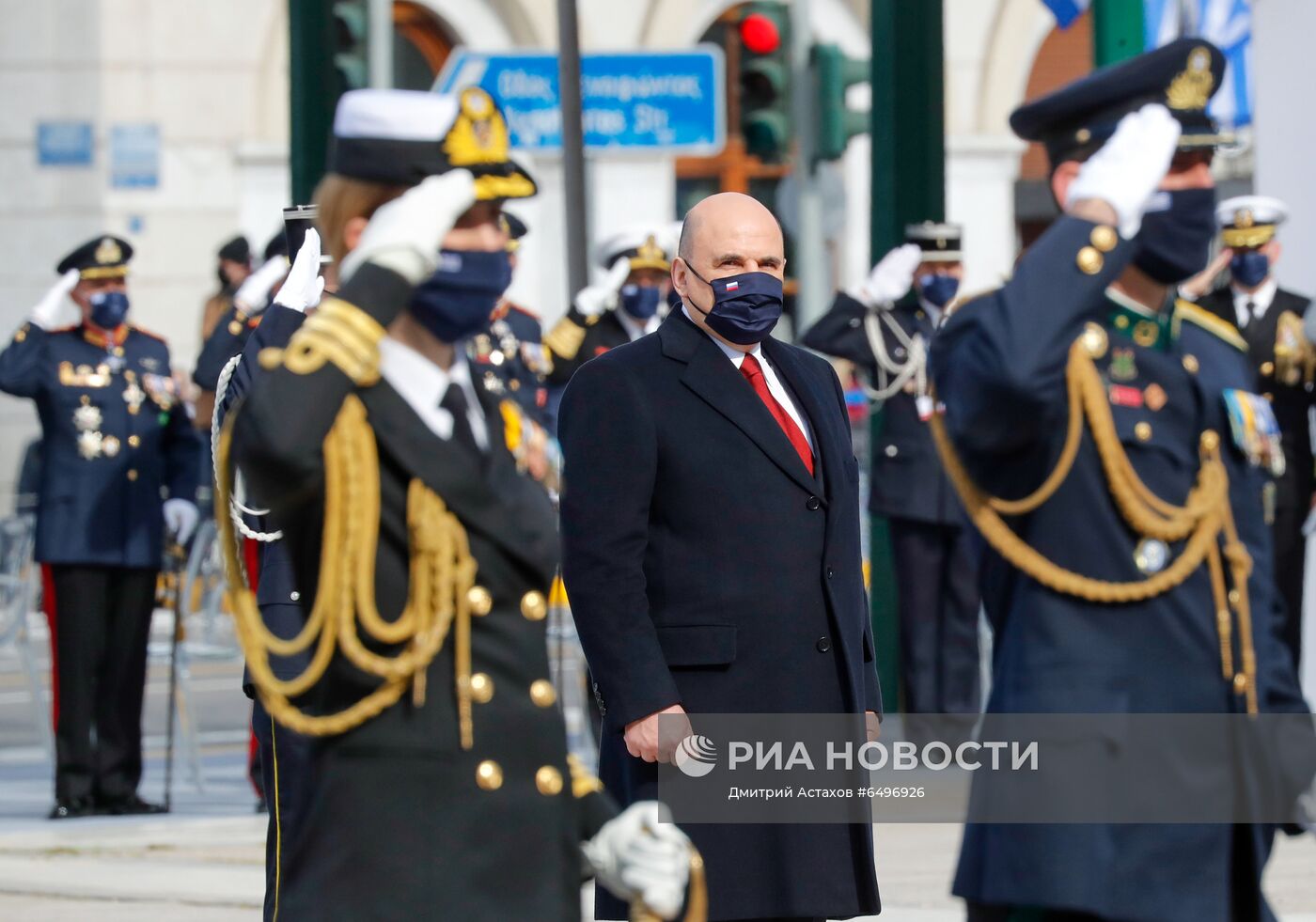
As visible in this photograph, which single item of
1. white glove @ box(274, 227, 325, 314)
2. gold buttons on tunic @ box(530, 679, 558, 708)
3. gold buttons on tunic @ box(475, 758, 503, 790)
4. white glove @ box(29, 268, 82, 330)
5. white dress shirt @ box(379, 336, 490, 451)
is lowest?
gold buttons on tunic @ box(475, 758, 503, 790)

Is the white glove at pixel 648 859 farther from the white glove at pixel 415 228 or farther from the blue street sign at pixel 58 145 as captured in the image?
the blue street sign at pixel 58 145

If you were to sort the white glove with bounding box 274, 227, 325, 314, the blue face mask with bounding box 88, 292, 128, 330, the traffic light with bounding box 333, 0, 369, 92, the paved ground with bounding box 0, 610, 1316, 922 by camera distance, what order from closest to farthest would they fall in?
the white glove with bounding box 274, 227, 325, 314, the paved ground with bounding box 0, 610, 1316, 922, the blue face mask with bounding box 88, 292, 128, 330, the traffic light with bounding box 333, 0, 369, 92

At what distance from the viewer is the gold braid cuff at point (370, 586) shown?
12.2ft

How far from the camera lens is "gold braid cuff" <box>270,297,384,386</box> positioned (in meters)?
3.67

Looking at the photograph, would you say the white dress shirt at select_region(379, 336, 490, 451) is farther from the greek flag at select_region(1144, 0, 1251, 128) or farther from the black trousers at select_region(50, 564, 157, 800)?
the black trousers at select_region(50, 564, 157, 800)

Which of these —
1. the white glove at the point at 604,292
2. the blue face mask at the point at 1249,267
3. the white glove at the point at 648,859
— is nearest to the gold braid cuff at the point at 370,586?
the white glove at the point at 648,859

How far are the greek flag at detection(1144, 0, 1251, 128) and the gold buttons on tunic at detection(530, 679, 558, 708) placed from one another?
496 cm

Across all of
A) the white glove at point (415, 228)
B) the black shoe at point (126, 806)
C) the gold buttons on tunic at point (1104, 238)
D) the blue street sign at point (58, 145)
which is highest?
the blue street sign at point (58, 145)

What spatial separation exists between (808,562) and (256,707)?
160cm

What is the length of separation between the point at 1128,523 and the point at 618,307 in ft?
24.2

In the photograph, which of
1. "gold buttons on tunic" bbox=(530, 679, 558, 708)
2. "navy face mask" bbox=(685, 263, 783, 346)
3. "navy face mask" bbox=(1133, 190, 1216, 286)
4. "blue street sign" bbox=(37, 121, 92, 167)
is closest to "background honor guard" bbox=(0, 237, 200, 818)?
"navy face mask" bbox=(685, 263, 783, 346)

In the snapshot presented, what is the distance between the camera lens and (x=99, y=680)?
10.8 meters

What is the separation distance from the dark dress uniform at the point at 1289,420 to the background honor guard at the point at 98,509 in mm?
4093

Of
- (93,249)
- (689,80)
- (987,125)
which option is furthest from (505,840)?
(987,125)
